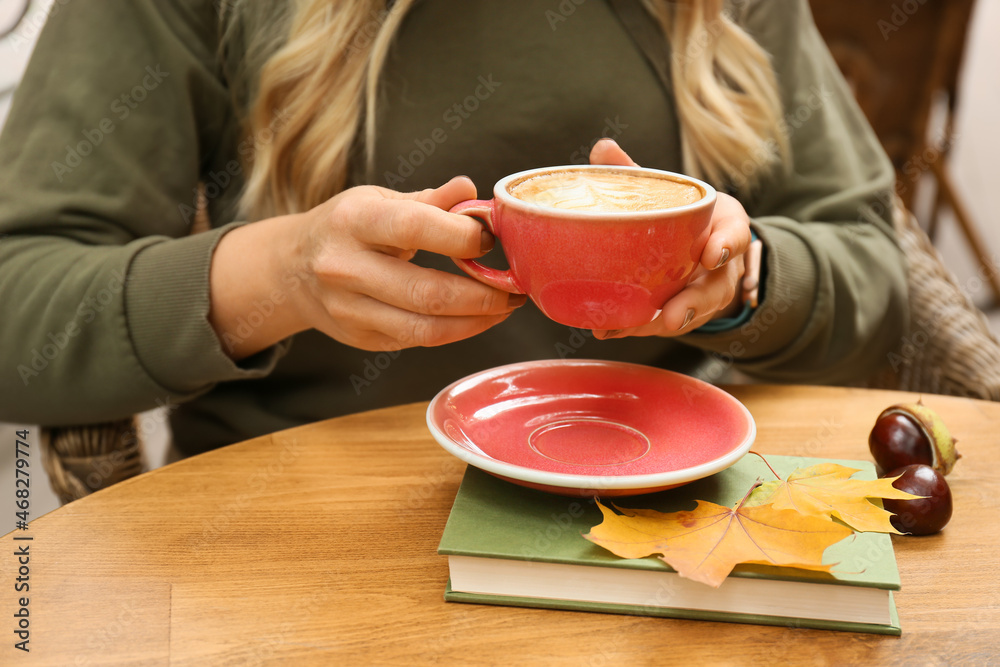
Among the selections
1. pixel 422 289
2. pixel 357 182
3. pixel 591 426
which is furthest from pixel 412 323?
pixel 357 182

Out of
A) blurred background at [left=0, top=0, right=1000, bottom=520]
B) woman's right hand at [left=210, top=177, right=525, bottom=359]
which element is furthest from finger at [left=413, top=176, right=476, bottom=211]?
blurred background at [left=0, top=0, right=1000, bottom=520]

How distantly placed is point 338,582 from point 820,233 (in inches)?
30.5

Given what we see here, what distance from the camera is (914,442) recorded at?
706 millimetres

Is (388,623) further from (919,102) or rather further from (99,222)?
(919,102)

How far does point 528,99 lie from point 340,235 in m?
0.46

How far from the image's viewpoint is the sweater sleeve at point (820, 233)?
3.19 ft

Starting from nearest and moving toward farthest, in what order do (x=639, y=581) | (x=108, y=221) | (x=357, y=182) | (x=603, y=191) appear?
1. (x=639, y=581)
2. (x=603, y=191)
3. (x=108, y=221)
4. (x=357, y=182)

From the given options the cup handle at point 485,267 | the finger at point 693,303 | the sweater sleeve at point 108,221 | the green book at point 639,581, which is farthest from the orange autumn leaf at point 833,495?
the sweater sleeve at point 108,221

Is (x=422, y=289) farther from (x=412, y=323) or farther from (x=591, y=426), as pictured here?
(x=591, y=426)

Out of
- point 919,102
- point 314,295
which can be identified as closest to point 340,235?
point 314,295

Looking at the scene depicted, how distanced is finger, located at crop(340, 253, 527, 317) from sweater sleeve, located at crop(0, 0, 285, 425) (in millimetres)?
234

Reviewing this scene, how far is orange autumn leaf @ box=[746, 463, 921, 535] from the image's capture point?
0.56 meters

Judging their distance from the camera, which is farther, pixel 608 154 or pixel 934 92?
pixel 934 92

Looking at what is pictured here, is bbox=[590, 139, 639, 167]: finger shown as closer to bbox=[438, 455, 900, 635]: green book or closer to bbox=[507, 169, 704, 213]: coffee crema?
bbox=[507, 169, 704, 213]: coffee crema
